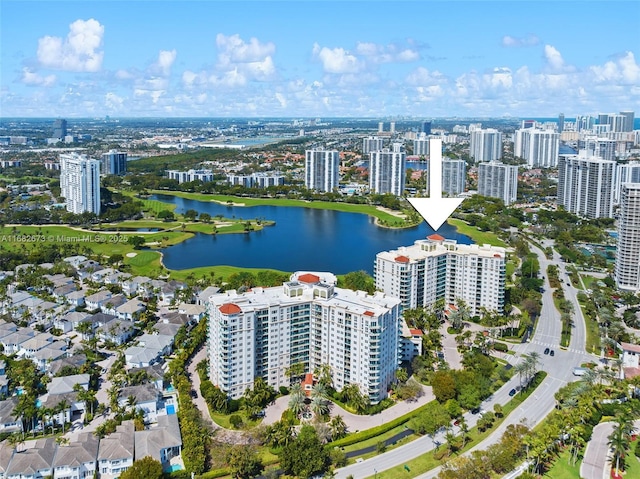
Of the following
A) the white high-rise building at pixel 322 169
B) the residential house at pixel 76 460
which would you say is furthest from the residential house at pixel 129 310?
the white high-rise building at pixel 322 169

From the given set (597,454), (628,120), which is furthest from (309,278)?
(628,120)

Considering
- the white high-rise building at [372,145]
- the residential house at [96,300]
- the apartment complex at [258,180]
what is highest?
the white high-rise building at [372,145]

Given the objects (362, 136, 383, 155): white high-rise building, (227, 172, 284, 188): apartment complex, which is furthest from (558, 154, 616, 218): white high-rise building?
(362, 136, 383, 155): white high-rise building

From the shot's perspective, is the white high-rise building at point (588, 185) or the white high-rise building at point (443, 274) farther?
the white high-rise building at point (588, 185)

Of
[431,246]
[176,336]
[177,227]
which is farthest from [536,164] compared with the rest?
[176,336]

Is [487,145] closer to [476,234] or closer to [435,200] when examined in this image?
[476,234]

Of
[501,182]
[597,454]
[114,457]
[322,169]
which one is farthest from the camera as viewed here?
[322,169]

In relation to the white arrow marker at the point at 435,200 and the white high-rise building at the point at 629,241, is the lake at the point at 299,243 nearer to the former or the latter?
Result: the white high-rise building at the point at 629,241
